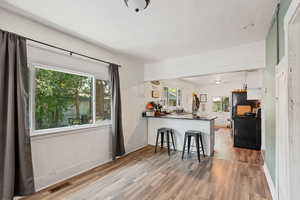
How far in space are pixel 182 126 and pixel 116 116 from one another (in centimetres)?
192

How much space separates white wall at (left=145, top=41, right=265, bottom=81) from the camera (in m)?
3.01

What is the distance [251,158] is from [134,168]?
2853 mm

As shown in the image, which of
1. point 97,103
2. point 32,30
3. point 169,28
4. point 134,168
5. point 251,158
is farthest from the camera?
point 251,158

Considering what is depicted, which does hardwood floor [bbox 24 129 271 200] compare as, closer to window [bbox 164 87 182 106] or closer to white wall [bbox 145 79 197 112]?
white wall [bbox 145 79 197 112]

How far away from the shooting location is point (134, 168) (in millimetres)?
3053

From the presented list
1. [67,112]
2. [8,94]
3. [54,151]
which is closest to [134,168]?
[54,151]

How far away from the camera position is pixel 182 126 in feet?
13.8

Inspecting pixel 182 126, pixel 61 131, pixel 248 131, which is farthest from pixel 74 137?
pixel 248 131

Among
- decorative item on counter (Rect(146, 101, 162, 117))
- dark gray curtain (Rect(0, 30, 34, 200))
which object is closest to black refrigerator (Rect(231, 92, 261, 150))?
decorative item on counter (Rect(146, 101, 162, 117))

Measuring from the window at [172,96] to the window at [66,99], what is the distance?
10.3 ft

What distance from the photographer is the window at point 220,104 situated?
8.30 m

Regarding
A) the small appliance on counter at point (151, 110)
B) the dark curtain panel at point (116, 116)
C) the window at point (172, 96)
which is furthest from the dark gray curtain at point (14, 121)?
the window at point (172, 96)

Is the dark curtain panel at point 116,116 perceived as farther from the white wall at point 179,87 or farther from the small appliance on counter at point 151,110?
the white wall at point 179,87

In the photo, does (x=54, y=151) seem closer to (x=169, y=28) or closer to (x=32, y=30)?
(x=32, y=30)
